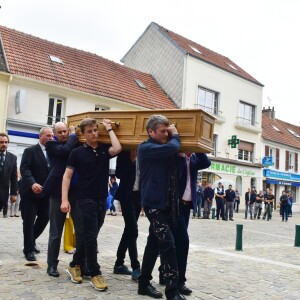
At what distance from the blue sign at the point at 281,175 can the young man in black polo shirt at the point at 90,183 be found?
1201 inches

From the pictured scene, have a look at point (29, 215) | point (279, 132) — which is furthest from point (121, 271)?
point (279, 132)

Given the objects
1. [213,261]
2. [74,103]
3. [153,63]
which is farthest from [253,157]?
[213,261]

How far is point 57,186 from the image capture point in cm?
514

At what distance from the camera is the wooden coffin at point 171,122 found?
435 centimetres

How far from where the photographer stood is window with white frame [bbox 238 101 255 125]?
102ft

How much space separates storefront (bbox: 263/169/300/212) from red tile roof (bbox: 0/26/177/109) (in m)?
12.3

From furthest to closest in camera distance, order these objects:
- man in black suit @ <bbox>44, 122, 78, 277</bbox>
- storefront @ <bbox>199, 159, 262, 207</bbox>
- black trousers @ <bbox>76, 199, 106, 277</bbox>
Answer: storefront @ <bbox>199, 159, 262, 207</bbox>, man in black suit @ <bbox>44, 122, 78, 277</bbox>, black trousers @ <bbox>76, 199, 106, 277</bbox>

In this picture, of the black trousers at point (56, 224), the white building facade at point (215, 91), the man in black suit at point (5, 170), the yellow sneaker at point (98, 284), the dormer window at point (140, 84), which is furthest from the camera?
the white building facade at point (215, 91)

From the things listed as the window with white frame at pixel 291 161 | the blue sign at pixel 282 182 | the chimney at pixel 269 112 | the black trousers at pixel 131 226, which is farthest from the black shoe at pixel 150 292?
the chimney at pixel 269 112

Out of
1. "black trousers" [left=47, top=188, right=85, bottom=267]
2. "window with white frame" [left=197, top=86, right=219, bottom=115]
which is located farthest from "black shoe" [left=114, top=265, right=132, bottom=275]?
"window with white frame" [left=197, top=86, right=219, bottom=115]

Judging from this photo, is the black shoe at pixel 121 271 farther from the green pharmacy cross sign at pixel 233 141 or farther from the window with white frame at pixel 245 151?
the window with white frame at pixel 245 151

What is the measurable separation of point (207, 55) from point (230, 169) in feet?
30.5

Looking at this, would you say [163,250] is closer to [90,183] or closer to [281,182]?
[90,183]

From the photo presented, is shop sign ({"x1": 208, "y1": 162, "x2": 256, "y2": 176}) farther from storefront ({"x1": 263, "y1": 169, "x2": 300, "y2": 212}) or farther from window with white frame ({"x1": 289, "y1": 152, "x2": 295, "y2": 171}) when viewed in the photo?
window with white frame ({"x1": 289, "y1": 152, "x2": 295, "y2": 171})
